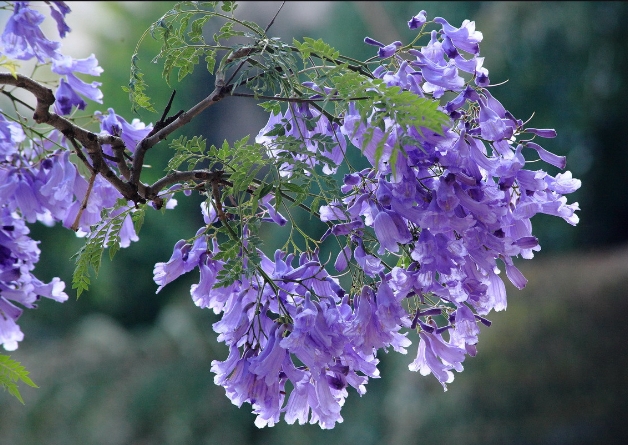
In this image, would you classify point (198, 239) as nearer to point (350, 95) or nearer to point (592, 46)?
point (350, 95)

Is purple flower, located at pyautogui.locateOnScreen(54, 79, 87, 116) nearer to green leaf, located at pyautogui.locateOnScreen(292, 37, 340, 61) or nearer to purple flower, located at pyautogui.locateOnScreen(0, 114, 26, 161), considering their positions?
purple flower, located at pyautogui.locateOnScreen(0, 114, 26, 161)

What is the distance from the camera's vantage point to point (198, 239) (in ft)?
1.47

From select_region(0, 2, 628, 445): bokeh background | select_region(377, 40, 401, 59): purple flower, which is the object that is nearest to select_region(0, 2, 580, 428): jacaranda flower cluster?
select_region(377, 40, 401, 59): purple flower

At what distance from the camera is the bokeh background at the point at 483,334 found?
1.57 m

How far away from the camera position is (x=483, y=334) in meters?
1.67

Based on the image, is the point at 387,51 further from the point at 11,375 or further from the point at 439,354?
the point at 11,375

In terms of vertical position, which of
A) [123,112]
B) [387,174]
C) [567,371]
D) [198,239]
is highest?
[387,174]

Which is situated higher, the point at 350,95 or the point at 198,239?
the point at 350,95

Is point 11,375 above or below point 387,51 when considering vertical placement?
below

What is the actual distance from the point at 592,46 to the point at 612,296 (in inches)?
35.1

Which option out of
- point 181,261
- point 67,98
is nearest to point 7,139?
point 67,98

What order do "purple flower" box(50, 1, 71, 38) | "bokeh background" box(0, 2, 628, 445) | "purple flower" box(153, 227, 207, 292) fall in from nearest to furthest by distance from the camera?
"purple flower" box(50, 1, 71, 38) → "purple flower" box(153, 227, 207, 292) → "bokeh background" box(0, 2, 628, 445)

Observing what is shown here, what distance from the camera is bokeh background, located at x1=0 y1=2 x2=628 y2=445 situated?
5.16 ft

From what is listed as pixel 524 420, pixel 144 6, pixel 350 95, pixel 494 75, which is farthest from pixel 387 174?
pixel 144 6
